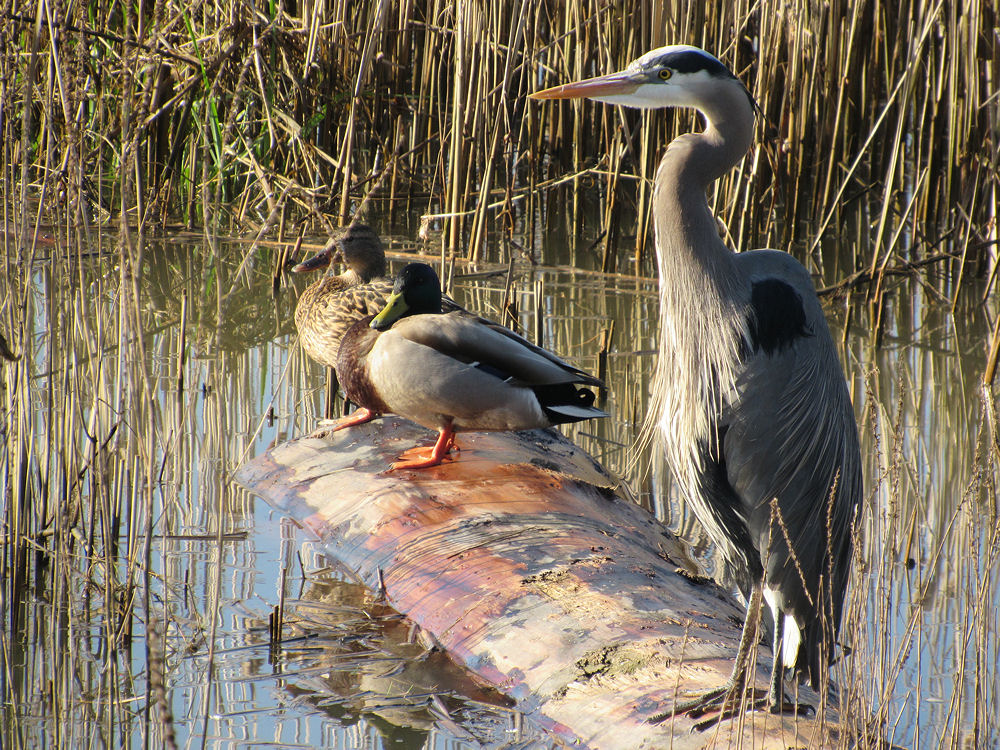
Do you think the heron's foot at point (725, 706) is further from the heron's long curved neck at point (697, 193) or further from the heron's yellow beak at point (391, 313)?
the heron's yellow beak at point (391, 313)

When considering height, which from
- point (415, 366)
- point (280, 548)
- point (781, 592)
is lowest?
point (280, 548)

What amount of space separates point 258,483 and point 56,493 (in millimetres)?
714

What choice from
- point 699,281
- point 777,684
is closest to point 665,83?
point 699,281

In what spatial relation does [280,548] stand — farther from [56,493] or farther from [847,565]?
[847,565]

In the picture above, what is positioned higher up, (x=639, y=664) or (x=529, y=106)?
(x=529, y=106)

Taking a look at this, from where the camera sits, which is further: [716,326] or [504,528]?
[504,528]

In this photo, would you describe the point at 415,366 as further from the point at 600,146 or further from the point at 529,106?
the point at 600,146

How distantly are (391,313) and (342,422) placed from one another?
382 mm

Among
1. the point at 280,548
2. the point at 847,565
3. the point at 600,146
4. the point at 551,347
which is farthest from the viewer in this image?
the point at 600,146

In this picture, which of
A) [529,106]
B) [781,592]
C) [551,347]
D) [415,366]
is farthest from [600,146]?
[781,592]

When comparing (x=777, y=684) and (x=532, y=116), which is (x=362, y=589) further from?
(x=532, y=116)

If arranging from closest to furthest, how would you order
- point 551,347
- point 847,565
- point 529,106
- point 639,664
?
1. point 639,664
2. point 847,565
3. point 551,347
4. point 529,106

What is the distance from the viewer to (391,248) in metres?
6.31

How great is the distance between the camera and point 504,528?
2.87 metres
